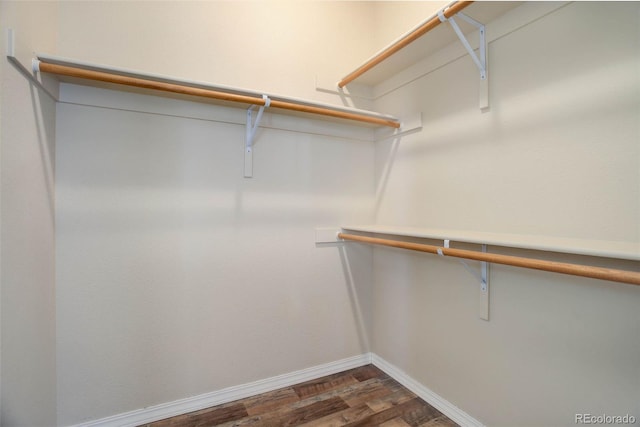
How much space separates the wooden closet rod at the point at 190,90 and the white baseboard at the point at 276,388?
156cm

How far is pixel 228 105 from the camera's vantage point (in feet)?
5.34

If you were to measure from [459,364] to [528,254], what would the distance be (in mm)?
717

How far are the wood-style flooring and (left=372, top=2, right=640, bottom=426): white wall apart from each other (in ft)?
0.62

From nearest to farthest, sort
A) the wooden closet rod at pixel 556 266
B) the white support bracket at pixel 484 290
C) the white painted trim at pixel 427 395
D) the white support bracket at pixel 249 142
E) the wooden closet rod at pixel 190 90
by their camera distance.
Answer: the wooden closet rod at pixel 556 266 → the wooden closet rod at pixel 190 90 → the white support bracket at pixel 484 290 → the white painted trim at pixel 427 395 → the white support bracket at pixel 249 142

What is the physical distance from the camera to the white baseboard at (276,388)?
146 cm

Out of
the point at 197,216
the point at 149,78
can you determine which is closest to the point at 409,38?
the point at 149,78

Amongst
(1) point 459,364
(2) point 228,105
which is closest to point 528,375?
(1) point 459,364

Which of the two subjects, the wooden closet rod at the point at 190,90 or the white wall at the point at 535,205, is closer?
the white wall at the point at 535,205

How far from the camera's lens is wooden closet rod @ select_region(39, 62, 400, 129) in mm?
1169

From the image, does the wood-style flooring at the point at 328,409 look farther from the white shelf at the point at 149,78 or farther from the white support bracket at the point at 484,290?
the white shelf at the point at 149,78

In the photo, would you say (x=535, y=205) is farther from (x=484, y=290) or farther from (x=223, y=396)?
(x=223, y=396)

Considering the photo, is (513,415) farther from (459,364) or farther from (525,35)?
(525,35)

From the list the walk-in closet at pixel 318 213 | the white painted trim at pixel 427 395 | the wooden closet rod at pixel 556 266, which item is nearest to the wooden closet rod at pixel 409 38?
the walk-in closet at pixel 318 213

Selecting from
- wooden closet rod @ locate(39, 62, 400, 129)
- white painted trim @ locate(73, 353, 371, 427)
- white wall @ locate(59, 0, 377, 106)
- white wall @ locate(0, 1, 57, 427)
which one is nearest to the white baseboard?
white painted trim @ locate(73, 353, 371, 427)
